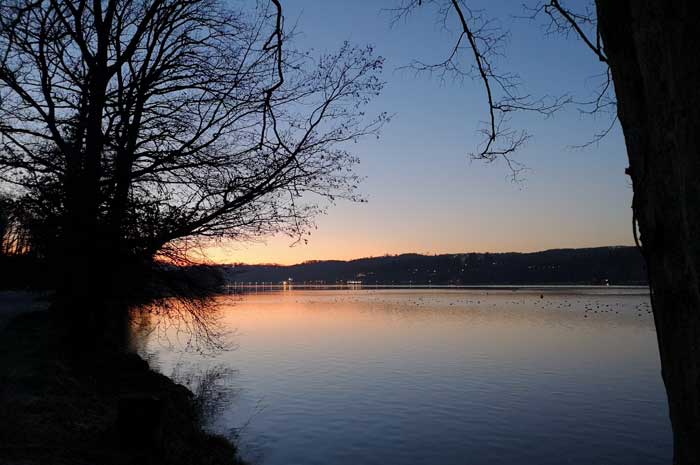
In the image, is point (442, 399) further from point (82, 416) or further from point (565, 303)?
point (565, 303)

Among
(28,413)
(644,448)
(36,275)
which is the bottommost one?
(644,448)

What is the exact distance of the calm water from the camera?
609 inches

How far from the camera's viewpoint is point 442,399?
21.8 metres

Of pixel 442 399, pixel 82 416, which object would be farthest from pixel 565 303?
pixel 82 416

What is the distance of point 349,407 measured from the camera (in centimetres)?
2027

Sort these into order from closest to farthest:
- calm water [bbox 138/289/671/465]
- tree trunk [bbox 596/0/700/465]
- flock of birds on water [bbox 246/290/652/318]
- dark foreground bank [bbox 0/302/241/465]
→ 1. tree trunk [bbox 596/0/700/465]
2. dark foreground bank [bbox 0/302/241/465]
3. calm water [bbox 138/289/671/465]
4. flock of birds on water [bbox 246/290/652/318]

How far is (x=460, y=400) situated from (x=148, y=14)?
698 inches

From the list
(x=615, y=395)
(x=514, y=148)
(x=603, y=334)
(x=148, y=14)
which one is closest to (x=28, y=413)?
(x=514, y=148)

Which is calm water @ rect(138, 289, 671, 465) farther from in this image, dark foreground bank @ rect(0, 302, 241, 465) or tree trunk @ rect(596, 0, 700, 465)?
tree trunk @ rect(596, 0, 700, 465)

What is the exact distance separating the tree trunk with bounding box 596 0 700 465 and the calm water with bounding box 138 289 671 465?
1333 cm

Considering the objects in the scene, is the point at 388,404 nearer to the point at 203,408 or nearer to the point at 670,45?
the point at 203,408

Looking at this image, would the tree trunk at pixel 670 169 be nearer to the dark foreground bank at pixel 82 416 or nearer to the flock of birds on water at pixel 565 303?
the dark foreground bank at pixel 82 416

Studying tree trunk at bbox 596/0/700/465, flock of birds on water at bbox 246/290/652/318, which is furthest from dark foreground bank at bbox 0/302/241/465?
flock of birds on water at bbox 246/290/652/318

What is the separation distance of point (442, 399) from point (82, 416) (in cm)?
1592
